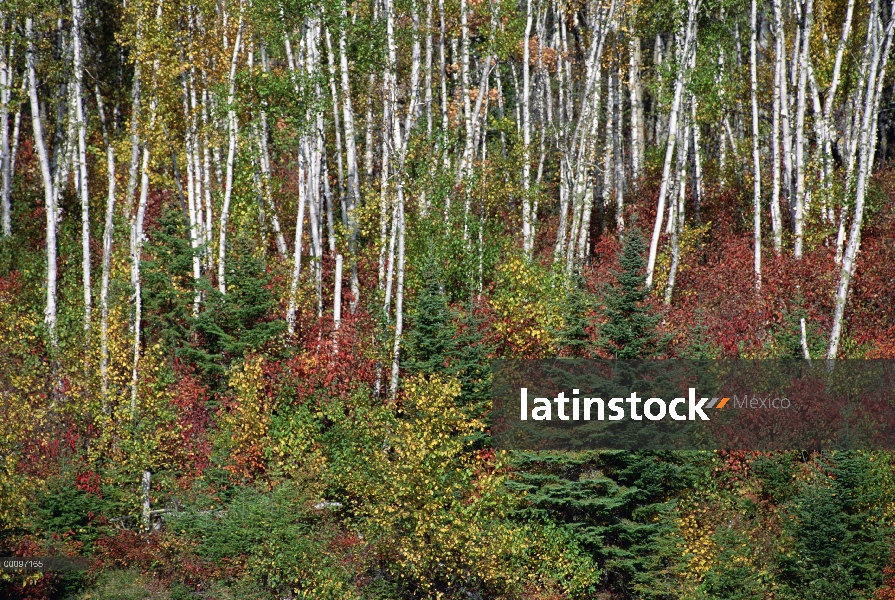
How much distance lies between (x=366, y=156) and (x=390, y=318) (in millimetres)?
4980

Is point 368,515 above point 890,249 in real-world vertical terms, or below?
below

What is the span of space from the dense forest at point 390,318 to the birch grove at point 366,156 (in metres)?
0.12

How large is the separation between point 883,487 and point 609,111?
41.6ft

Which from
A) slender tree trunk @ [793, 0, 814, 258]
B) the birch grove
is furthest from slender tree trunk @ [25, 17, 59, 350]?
slender tree trunk @ [793, 0, 814, 258]

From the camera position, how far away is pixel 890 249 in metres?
20.6

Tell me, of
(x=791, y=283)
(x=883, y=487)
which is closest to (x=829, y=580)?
(x=883, y=487)

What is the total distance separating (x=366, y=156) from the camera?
2248 cm

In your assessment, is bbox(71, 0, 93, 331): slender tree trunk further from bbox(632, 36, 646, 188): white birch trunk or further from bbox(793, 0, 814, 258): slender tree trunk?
bbox(793, 0, 814, 258): slender tree trunk

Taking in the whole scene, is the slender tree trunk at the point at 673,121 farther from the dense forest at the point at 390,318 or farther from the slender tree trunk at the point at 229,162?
the slender tree trunk at the point at 229,162

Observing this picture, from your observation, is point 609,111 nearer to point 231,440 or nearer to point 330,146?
point 330,146

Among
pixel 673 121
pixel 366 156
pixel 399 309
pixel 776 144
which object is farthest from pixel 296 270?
pixel 776 144

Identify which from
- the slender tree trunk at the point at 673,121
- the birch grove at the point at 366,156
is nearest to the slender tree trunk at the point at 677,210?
the birch grove at the point at 366,156

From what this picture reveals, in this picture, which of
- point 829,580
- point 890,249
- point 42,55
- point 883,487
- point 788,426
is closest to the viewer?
point 829,580

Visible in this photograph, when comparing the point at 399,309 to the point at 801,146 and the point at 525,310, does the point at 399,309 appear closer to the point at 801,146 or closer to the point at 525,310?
the point at 525,310
